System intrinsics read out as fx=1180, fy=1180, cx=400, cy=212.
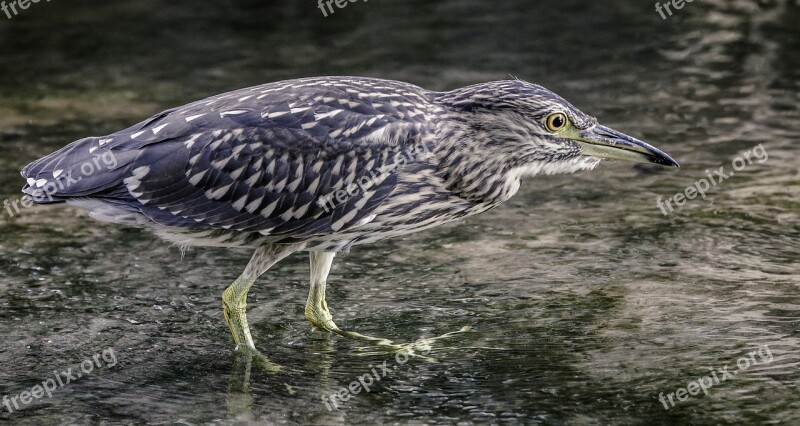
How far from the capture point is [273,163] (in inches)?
289

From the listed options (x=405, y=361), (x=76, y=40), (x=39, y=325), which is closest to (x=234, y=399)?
(x=405, y=361)

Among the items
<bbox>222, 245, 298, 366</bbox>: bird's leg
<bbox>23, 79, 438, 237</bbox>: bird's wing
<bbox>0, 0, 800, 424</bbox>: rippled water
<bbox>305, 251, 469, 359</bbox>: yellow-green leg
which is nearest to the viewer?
<bbox>0, 0, 800, 424</bbox>: rippled water

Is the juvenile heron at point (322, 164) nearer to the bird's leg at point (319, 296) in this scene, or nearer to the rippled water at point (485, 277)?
the bird's leg at point (319, 296)

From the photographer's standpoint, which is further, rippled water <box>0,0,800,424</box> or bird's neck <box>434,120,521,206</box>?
bird's neck <box>434,120,521,206</box>

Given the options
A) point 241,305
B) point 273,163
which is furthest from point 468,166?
point 241,305

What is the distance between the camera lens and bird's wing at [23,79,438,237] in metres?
7.25

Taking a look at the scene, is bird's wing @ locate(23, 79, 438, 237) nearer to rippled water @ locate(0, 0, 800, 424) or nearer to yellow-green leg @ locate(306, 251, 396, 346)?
yellow-green leg @ locate(306, 251, 396, 346)

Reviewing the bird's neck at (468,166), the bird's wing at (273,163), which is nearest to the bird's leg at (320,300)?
the bird's wing at (273,163)

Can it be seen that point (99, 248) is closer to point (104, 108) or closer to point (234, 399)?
point (234, 399)

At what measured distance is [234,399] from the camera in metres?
6.74

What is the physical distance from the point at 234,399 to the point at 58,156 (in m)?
2.15

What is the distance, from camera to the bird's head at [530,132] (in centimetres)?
737

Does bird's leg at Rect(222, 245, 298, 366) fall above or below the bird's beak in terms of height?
below

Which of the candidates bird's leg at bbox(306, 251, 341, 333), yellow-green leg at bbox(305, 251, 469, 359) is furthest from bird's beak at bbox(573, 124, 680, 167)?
bird's leg at bbox(306, 251, 341, 333)
